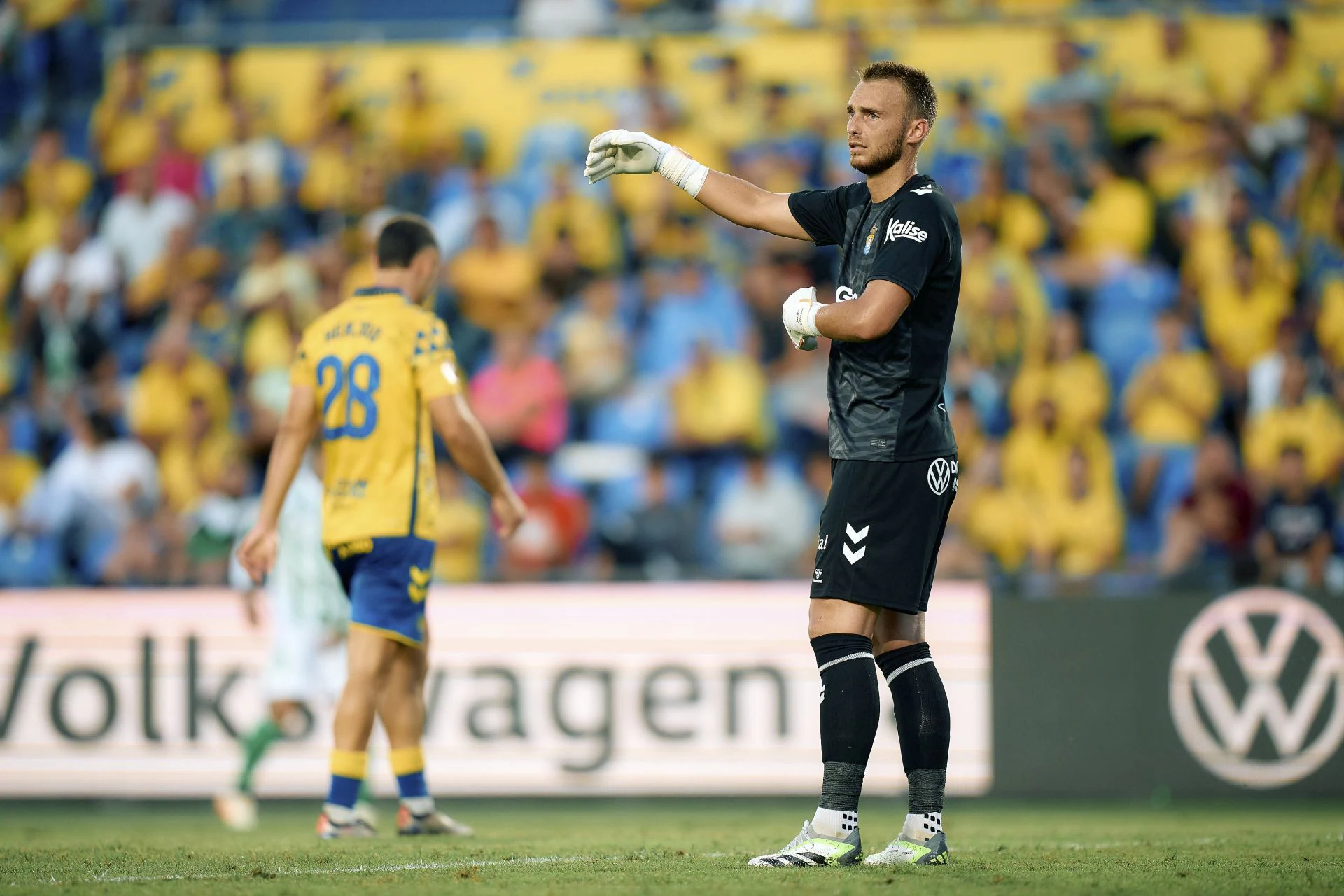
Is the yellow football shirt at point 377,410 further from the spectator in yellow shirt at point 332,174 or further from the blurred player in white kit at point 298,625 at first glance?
the spectator in yellow shirt at point 332,174

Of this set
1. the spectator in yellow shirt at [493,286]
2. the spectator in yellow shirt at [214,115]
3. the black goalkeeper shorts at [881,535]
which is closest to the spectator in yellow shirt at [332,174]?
the spectator in yellow shirt at [214,115]

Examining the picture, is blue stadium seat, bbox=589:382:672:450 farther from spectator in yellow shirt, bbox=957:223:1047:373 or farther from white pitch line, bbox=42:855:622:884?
white pitch line, bbox=42:855:622:884

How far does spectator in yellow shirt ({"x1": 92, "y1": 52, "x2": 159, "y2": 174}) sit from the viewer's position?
13.1 m

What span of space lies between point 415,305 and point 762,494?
450 centimetres

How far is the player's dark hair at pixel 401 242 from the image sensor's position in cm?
640

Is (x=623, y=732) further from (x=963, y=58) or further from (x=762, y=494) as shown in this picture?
(x=963, y=58)

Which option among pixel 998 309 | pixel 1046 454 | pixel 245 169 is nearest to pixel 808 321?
pixel 1046 454

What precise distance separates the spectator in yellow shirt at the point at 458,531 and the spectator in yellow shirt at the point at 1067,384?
11.7 feet

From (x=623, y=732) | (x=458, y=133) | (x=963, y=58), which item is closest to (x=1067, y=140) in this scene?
(x=963, y=58)

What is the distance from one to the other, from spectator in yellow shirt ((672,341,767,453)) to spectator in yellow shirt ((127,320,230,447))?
3.24 meters

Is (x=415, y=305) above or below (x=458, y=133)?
below

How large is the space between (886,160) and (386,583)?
2.41 m

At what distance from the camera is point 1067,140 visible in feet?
39.6

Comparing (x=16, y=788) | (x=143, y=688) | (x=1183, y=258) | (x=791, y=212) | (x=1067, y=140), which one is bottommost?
(x=16, y=788)
